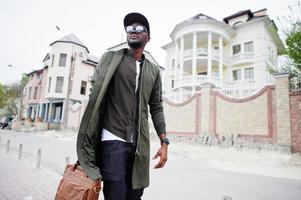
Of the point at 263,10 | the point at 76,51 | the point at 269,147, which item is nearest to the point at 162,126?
the point at 269,147

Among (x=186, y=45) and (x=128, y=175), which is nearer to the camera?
(x=128, y=175)

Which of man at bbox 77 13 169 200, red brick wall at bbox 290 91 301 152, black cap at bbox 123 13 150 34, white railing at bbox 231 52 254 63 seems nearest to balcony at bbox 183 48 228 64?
white railing at bbox 231 52 254 63

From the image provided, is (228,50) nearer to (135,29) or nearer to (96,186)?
(135,29)

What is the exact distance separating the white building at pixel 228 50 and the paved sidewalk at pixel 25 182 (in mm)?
15260

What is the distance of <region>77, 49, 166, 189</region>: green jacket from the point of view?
1586 mm

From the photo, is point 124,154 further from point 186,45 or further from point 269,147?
point 186,45

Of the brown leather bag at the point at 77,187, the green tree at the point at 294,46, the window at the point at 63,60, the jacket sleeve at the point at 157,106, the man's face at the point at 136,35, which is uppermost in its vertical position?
the window at the point at 63,60

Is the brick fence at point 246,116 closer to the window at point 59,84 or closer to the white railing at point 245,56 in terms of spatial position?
the white railing at point 245,56

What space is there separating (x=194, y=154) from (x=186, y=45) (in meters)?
16.9

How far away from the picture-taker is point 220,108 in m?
13.4

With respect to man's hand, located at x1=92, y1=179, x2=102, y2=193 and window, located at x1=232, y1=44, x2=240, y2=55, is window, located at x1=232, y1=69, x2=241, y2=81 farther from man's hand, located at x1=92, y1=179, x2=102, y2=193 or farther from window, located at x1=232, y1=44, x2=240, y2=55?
man's hand, located at x1=92, y1=179, x2=102, y2=193

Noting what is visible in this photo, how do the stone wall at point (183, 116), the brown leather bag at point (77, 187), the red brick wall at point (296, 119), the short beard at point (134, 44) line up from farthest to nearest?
the stone wall at point (183, 116), the red brick wall at point (296, 119), the short beard at point (134, 44), the brown leather bag at point (77, 187)

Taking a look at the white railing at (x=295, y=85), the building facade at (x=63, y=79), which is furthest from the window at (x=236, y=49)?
the building facade at (x=63, y=79)

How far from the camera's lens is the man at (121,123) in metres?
1.61
